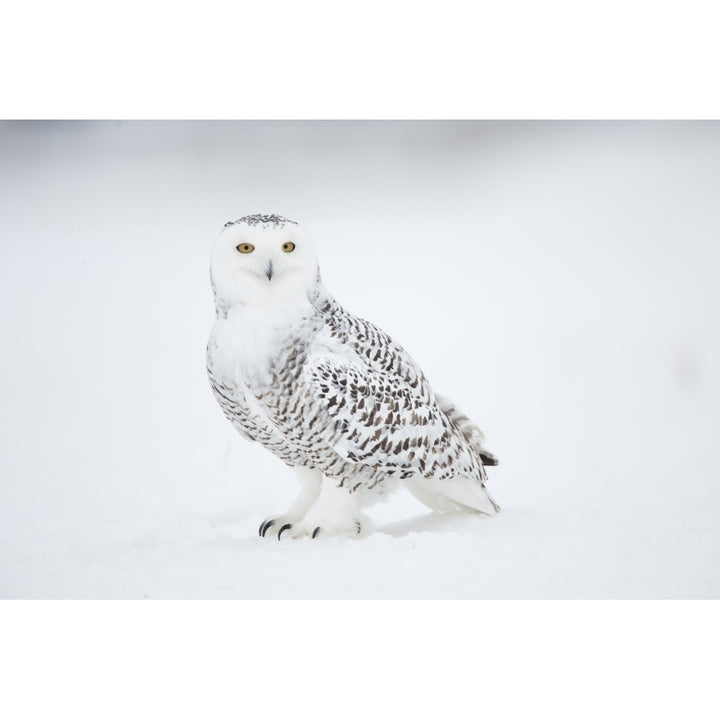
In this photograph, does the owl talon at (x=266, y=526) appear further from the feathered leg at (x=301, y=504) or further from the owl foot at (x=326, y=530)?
the owl foot at (x=326, y=530)

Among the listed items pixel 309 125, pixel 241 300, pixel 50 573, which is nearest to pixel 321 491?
pixel 241 300

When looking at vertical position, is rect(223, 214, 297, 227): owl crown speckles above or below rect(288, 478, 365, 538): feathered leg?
above

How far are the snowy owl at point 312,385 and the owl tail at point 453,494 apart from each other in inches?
0.8

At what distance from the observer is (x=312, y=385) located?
7.46ft

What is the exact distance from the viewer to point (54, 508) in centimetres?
308

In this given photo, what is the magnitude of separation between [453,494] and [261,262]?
89 cm

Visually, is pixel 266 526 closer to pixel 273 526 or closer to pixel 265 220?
pixel 273 526

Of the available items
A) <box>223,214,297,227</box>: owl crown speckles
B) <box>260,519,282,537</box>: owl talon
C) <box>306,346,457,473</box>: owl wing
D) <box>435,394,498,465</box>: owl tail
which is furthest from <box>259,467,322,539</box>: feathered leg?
<box>223,214,297,227</box>: owl crown speckles

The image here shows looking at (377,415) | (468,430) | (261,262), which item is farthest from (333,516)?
(261,262)

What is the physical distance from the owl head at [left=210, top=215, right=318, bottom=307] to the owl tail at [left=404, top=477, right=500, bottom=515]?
67 cm

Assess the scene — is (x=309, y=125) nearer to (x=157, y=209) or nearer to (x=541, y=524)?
(x=157, y=209)

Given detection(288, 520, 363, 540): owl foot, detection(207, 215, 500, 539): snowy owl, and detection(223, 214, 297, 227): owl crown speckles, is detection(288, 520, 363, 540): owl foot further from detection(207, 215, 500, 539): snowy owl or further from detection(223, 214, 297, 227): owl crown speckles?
detection(223, 214, 297, 227): owl crown speckles

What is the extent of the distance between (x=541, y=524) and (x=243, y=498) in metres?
1.08

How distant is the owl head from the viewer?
7.38 feet
